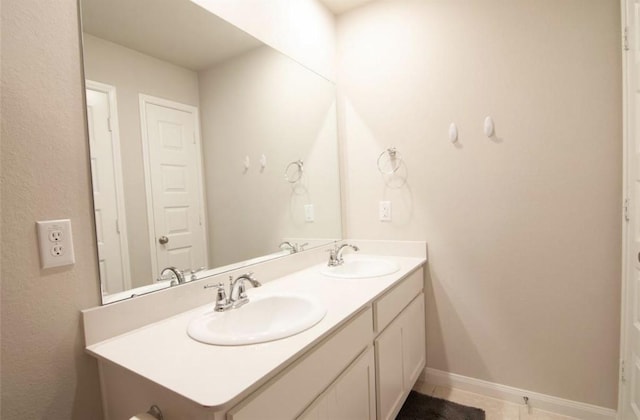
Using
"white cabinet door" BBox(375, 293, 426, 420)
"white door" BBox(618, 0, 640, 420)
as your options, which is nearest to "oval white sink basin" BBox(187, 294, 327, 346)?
"white cabinet door" BBox(375, 293, 426, 420)

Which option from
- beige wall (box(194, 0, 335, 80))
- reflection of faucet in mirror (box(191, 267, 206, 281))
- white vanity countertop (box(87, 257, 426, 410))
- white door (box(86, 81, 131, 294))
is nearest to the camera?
white vanity countertop (box(87, 257, 426, 410))

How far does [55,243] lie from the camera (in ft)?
2.82

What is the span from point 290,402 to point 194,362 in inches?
10.9

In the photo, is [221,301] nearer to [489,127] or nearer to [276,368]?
[276,368]

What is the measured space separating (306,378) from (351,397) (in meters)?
0.34

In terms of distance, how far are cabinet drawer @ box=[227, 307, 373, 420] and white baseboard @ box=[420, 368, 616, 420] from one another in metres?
1.05

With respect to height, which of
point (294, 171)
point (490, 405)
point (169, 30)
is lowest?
point (490, 405)

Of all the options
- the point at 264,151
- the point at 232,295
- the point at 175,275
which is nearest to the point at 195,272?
the point at 175,275

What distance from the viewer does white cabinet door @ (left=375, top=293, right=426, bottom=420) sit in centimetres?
137

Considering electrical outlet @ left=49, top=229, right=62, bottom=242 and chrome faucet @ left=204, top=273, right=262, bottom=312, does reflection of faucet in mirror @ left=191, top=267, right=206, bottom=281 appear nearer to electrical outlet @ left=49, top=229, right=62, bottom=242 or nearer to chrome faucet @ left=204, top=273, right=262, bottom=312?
chrome faucet @ left=204, top=273, right=262, bottom=312

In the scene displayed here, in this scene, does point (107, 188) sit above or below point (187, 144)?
below

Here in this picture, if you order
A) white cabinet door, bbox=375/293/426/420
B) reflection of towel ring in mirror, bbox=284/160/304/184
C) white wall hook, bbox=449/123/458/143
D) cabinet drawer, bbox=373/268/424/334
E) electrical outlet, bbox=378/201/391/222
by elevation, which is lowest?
white cabinet door, bbox=375/293/426/420

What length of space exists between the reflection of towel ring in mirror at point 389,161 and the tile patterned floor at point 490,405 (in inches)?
53.5

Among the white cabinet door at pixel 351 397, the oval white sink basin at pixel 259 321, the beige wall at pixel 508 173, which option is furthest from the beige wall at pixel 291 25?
the white cabinet door at pixel 351 397
